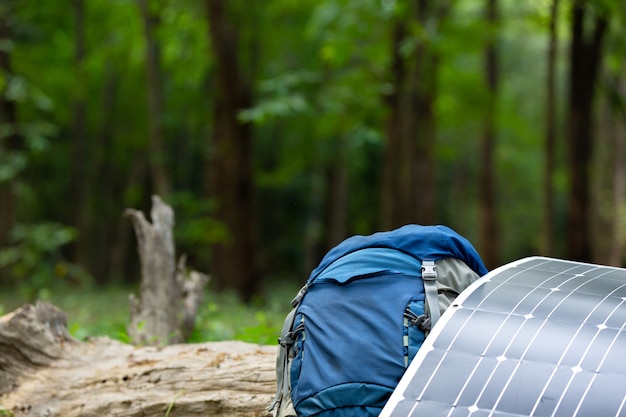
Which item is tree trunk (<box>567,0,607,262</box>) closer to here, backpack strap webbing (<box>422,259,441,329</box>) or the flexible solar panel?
the flexible solar panel

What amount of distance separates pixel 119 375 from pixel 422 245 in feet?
7.42

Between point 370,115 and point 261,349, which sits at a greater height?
point 370,115

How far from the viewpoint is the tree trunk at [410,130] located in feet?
48.2

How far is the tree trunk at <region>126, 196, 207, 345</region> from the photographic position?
6691mm

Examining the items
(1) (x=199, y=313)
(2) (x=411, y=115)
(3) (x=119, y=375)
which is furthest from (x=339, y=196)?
(3) (x=119, y=375)

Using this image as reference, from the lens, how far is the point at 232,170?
15562mm

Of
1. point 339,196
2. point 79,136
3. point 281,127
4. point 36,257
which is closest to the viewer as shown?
point 36,257

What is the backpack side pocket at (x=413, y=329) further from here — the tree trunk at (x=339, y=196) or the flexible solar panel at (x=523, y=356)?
the tree trunk at (x=339, y=196)

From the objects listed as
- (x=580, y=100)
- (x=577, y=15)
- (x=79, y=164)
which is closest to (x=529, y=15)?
(x=577, y=15)

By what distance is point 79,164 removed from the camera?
73.9 feet

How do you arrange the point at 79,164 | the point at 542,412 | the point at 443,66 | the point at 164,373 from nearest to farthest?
the point at 542,412, the point at 164,373, the point at 443,66, the point at 79,164

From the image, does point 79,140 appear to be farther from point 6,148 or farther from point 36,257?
point 36,257

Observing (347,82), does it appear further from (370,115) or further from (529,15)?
(529,15)

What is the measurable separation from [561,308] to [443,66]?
56.4 ft
